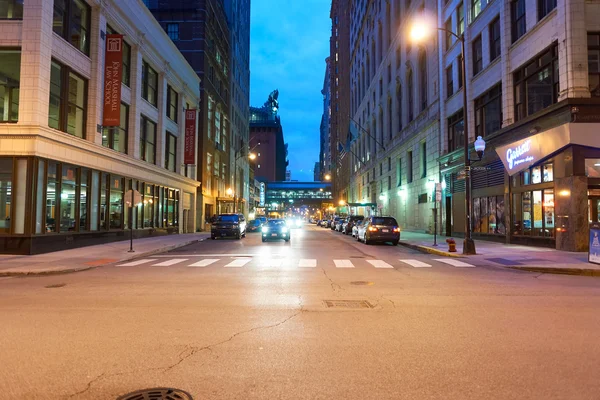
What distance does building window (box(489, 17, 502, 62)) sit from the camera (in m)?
25.6

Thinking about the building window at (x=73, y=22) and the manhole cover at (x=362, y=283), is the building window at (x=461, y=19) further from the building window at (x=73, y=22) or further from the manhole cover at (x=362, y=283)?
the manhole cover at (x=362, y=283)

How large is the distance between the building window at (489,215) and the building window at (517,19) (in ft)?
28.9

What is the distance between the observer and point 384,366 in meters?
4.82

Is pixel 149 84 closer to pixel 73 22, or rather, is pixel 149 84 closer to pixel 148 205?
pixel 148 205

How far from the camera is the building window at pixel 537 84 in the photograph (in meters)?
20.0

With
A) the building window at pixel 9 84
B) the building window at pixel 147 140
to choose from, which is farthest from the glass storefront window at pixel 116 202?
the building window at pixel 9 84

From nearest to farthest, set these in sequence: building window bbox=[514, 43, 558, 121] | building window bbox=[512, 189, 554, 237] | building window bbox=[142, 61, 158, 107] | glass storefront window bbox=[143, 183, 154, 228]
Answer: building window bbox=[514, 43, 558, 121] < building window bbox=[512, 189, 554, 237] < glass storefront window bbox=[143, 183, 154, 228] < building window bbox=[142, 61, 158, 107]

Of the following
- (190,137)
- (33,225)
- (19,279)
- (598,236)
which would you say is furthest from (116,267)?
(190,137)

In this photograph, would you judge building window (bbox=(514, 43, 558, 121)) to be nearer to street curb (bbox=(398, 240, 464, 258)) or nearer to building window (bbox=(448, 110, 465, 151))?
building window (bbox=(448, 110, 465, 151))

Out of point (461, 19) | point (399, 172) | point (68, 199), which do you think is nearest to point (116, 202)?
point (68, 199)

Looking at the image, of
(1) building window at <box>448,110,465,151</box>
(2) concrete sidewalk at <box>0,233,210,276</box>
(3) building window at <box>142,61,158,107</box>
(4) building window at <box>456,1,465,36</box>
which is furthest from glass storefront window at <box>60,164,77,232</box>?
(4) building window at <box>456,1,465,36</box>

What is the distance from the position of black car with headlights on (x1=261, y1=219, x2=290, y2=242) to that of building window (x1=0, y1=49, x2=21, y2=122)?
15.3m

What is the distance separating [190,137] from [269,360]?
37.2 metres

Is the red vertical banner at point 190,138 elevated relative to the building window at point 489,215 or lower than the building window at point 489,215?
elevated
